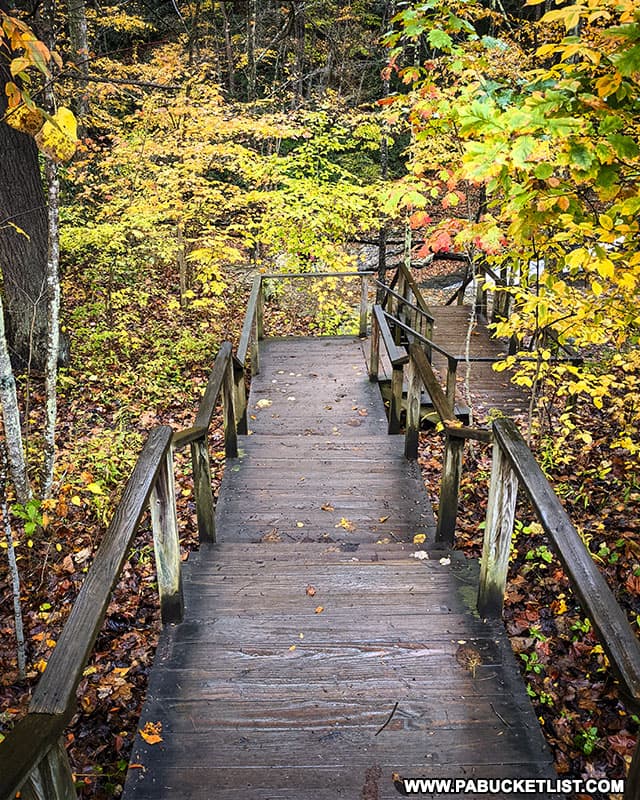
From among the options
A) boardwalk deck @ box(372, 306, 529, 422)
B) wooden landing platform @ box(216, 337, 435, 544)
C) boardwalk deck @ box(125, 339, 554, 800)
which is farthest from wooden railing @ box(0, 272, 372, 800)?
boardwalk deck @ box(372, 306, 529, 422)

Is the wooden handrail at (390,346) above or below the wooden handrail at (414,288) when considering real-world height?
below

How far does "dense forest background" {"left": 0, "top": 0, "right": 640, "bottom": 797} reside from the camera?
3201mm

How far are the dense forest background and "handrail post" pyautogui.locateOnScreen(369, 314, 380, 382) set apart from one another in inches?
60.7

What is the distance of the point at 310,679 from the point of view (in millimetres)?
2855

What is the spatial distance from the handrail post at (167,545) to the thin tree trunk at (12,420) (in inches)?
88.3

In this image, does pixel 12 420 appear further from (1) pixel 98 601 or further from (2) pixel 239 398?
(1) pixel 98 601

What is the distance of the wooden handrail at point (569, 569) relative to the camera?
1877 millimetres

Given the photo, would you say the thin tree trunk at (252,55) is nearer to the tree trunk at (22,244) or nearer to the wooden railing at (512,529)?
the tree trunk at (22,244)

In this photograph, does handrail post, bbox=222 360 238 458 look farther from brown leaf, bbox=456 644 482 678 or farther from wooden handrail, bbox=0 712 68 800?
wooden handrail, bbox=0 712 68 800

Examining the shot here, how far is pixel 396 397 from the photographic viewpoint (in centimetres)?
645

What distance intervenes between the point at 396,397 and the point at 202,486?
2.99 meters

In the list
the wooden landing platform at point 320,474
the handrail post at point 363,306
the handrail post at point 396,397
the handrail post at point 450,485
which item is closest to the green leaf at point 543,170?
the handrail post at point 450,485

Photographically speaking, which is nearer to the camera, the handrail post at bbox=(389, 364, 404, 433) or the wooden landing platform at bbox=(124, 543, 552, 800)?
the wooden landing platform at bbox=(124, 543, 552, 800)

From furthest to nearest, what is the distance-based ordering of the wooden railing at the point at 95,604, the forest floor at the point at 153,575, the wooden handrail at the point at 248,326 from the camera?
the wooden handrail at the point at 248,326 < the forest floor at the point at 153,575 < the wooden railing at the point at 95,604
